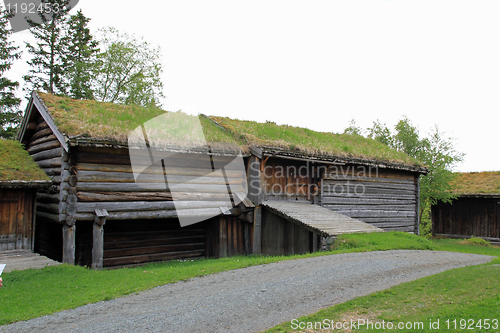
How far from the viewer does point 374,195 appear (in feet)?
58.8

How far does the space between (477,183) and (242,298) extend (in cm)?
2570

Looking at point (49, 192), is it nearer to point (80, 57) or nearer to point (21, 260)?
point (21, 260)

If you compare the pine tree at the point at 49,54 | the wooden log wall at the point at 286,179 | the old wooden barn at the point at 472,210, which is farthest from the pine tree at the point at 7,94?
the old wooden barn at the point at 472,210

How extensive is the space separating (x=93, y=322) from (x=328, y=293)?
3946mm

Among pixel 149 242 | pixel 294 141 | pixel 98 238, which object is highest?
pixel 294 141

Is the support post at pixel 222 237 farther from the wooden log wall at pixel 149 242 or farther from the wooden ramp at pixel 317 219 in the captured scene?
the wooden ramp at pixel 317 219

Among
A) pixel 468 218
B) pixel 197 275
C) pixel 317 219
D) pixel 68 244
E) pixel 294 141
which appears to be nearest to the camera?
pixel 197 275

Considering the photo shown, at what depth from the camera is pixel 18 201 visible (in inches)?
440

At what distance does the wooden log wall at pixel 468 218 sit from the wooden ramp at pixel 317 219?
15.0 meters

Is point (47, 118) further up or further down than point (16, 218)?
further up

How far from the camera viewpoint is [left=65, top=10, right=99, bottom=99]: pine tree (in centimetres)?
2620

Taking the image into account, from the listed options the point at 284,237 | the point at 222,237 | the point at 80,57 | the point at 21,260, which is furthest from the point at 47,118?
the point at 80,57

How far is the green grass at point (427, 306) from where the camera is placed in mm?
4988

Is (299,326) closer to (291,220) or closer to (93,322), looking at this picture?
(93,322)
